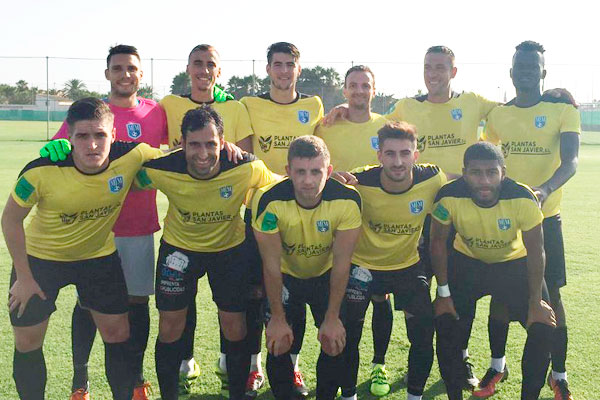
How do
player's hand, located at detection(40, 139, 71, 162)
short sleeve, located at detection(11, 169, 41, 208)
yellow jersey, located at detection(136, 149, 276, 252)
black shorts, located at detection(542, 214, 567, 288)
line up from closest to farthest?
1. short sleeve, located at detection(11, 169, 41, 208)
2. player's hand, located at detection(40, 139, 71, 162)
3. yellow jersey, located at detection(136, 149, 276, 252)
4. black shorts, located at detection(542, 214, 567, 288)

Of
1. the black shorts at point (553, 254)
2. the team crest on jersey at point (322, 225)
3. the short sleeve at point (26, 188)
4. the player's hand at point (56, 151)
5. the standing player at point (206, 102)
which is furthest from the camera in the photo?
the standing player at point (206, 102)

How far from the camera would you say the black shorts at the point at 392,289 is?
3.65 meters

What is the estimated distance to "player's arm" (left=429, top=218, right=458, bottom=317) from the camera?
3709 mm

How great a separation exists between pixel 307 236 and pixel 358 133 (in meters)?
1.19

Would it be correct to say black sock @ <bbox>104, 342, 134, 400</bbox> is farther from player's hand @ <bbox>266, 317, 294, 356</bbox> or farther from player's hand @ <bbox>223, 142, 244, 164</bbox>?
player's hand @ <bbox>223, 142, 244, 164</bbox>

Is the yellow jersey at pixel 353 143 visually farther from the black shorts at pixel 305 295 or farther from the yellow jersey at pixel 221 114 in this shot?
the black shorts at pixel 305 295

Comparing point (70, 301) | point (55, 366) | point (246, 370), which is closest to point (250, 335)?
point (246, 370)

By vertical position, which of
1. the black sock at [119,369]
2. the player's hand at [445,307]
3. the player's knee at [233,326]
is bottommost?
the black sock at [119,369]

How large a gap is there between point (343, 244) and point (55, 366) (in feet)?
7.80

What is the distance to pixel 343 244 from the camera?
3484 mm


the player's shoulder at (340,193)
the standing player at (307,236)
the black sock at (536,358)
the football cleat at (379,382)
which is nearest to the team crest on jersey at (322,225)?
the standing player at (307,236)

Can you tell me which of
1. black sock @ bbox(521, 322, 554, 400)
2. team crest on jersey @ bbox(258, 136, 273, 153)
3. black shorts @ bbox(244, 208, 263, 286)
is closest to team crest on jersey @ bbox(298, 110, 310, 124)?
team crest on jersey @ bbox(258, 136, 273, 153)

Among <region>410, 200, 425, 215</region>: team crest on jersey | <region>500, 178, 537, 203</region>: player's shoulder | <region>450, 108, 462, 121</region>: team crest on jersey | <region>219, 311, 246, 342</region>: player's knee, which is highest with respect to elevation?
<region>450, 108, 462, 121</region>: team crest on jersey

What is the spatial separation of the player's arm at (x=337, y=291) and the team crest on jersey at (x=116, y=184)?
142cm
